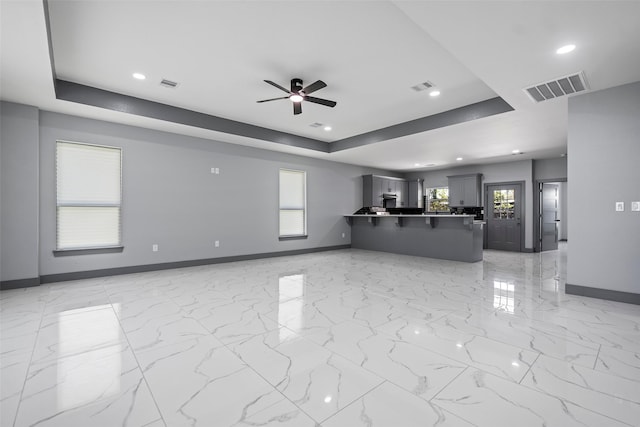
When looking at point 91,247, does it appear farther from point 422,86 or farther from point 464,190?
point 464,190

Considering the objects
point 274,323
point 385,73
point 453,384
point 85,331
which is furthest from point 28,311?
point 385,73

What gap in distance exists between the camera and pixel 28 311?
321 centimetres

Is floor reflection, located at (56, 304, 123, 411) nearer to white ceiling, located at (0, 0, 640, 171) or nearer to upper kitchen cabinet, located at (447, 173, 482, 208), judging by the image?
white ceiling, located at (0, 0, 640, 171)

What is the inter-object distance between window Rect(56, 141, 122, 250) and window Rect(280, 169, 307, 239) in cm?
346

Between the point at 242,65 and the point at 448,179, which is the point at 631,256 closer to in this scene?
the point at 242,65

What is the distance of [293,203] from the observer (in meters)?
7.62

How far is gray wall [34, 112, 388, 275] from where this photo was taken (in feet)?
15.0

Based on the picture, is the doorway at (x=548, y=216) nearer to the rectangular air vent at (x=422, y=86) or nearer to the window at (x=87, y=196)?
the rectangular air vent at (x=422, y=86)

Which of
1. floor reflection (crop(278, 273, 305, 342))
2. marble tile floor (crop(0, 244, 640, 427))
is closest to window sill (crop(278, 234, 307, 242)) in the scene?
floor reflection (crop(278, 273, 305, 342))

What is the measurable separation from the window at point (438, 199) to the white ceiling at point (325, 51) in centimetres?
521

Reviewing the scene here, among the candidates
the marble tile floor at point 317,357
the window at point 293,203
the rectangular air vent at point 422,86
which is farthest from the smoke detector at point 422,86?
the window at point 293,203

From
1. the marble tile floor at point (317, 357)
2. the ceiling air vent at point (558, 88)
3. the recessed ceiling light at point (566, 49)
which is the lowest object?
the marble tile floor at point (317, 357)

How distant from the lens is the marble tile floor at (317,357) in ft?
5.15

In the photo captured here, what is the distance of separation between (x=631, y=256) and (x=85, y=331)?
5945 millimetres
